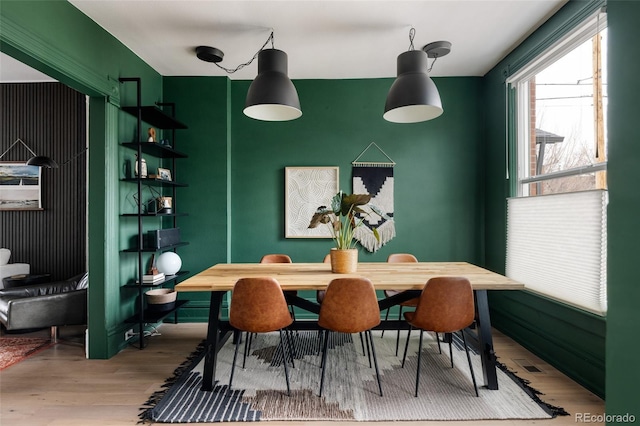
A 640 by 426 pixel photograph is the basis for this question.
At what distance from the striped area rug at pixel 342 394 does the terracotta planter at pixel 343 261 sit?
794 millimetres

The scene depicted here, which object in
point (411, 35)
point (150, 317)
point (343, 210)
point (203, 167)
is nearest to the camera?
point (343, 210)

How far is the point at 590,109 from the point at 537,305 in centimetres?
164

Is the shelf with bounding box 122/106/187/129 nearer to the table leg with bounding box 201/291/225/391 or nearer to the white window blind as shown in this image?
the table leg with bounding box 201/291/225/391

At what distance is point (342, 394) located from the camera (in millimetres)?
2285

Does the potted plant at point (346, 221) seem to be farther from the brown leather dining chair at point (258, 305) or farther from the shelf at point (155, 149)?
the shelf at point (155, 149)

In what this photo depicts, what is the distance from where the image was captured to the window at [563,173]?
231 cm

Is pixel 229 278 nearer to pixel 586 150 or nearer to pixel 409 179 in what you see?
pixel 409 179

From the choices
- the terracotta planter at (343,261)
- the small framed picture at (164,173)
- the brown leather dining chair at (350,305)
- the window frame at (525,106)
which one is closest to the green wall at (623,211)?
the brown leather dining chair at (350,305)

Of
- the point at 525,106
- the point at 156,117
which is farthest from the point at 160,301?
the point at 525,106

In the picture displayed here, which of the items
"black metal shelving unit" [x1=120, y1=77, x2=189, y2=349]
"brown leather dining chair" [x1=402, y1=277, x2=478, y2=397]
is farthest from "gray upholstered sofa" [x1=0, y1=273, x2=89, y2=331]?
"brown leather dining chair" [x1=402, y1=277, x2=478, y2=397]

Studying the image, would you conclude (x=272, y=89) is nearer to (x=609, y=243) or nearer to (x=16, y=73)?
(x=609, y=243)

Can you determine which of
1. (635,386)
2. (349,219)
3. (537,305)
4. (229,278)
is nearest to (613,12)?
(635,386)

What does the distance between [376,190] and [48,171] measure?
4.18m

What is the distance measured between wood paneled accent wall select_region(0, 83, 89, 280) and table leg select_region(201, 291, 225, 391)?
290cm
